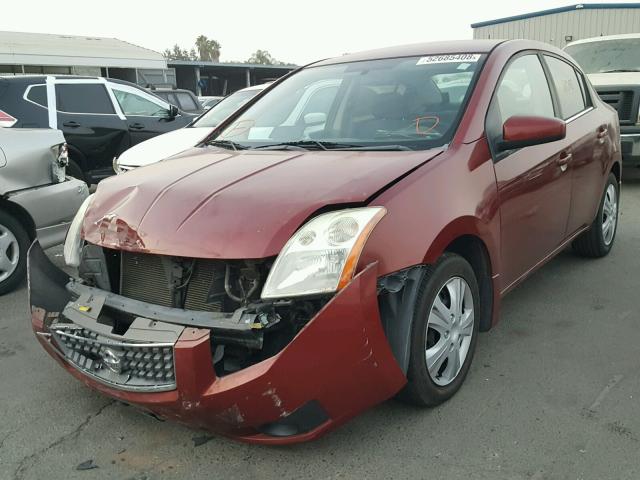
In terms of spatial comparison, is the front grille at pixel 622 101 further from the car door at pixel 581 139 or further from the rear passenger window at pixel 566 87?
the rear passenger window at pixel 566 87

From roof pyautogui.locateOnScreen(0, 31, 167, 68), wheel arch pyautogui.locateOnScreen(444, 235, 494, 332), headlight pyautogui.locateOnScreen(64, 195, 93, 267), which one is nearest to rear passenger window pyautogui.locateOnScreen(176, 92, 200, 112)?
roof pyautogui.locateOnScreen(0, 31, 167, 68)

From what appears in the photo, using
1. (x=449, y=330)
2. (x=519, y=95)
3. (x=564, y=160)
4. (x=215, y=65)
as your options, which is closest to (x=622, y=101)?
(x=564, y=160)

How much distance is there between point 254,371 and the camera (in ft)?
7.18

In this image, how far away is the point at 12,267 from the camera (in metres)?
4.69

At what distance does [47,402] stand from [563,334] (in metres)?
2.88

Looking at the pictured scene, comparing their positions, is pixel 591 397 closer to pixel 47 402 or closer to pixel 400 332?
pixel 400 332

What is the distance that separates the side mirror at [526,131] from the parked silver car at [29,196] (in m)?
3.56

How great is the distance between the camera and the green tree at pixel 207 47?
3637 inches

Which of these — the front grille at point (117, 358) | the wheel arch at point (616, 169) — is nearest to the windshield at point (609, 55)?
the wheel arch at point (616, 169)

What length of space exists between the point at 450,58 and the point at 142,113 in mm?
6519

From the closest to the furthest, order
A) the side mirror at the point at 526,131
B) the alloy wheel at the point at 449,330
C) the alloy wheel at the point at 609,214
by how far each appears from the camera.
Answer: the alloy wheel at the point at 449,330, the side mirror at the point at 526,131, the alloy wheel at the point at 609,214

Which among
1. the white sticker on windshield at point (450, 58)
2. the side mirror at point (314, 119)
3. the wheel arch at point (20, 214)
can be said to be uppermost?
the white sticker on windshield at point (450, 58)

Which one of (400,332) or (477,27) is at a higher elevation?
(477,27)

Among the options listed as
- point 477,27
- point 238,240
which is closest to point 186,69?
point 477,27
